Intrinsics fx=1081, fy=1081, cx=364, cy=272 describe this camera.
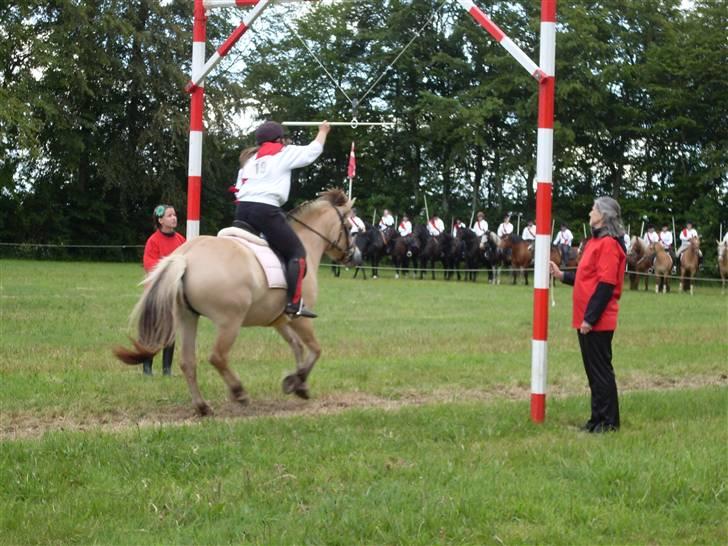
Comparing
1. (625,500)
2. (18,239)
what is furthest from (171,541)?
(18,239)

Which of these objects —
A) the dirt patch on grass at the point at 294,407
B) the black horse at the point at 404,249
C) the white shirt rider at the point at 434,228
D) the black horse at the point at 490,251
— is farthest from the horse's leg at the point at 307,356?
the white shirt rider at the point at 434,228

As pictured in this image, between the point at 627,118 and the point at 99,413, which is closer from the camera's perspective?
the point at 99,413

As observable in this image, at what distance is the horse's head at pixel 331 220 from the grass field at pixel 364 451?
1495 mm

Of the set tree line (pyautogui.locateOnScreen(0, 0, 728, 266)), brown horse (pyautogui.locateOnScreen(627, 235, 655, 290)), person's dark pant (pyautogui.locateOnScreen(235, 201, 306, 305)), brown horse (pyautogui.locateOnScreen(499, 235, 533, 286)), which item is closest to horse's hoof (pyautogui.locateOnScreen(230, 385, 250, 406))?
person's dark pant (pyautogui.locateOnScreen(235, 201, 306, 305))

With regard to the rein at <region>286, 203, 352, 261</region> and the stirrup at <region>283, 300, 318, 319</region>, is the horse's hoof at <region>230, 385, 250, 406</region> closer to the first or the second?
the stirrup at <region>283, 300, 318, 319</region>

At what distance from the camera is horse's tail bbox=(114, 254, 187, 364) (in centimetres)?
961

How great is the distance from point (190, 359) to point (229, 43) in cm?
345

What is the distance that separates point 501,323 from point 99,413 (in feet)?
38.6

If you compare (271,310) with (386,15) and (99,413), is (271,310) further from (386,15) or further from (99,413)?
(386,15)

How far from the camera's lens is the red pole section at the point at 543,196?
9.30 metres

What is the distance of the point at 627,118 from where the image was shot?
54.7 m

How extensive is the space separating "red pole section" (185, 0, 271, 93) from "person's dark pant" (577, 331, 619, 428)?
15.6 feet

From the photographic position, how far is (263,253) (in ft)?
34.1

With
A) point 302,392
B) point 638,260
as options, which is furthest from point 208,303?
point 638,260
